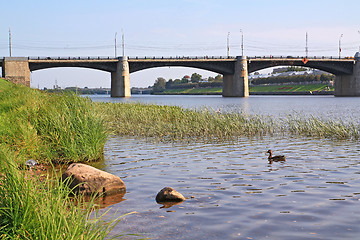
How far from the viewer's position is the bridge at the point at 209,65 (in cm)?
10050

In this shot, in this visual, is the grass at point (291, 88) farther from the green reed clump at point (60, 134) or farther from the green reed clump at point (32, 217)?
the green reed clump at point (32, 217)

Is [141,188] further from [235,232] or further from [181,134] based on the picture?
[181,134]

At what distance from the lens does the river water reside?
7.89 meters

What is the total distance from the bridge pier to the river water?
376 ft

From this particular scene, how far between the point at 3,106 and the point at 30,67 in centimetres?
8669

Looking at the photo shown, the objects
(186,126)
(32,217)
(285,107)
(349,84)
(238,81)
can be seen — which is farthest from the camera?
(349,84)

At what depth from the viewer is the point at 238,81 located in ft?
386

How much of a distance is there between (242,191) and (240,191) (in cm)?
5

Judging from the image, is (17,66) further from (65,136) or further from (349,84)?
(349,84)

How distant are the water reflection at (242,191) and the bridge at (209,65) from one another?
8878cm

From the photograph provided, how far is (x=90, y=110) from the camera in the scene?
51.0 ft

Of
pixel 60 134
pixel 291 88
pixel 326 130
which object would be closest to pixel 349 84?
pixel 291 88

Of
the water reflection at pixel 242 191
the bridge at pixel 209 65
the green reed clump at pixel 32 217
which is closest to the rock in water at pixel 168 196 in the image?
the water reflection at pixel 242 191

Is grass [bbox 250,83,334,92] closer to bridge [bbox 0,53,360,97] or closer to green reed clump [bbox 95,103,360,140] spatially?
bridge [bbox 0,53,360,97]
